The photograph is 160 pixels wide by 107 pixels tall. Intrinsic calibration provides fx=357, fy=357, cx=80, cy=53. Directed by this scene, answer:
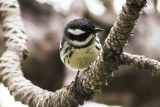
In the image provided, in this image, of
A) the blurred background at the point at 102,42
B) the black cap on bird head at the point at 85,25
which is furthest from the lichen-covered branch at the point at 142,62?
the blurred background at the point at 102,42

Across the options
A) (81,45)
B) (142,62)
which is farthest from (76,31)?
(142,62)

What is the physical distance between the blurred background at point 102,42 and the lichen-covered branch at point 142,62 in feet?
5.95

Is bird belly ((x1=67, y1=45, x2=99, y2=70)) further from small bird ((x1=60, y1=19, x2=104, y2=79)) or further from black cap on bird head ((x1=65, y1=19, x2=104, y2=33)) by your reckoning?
black cap on bird head ((x1=65, y1=19, x2=104, y2=33))

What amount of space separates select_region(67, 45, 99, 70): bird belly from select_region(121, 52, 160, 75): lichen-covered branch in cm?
70

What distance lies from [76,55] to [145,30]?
1481 millimetres

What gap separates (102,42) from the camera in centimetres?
360

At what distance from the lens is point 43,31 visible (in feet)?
12.5

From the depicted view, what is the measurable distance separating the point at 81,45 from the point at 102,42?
1201 mm

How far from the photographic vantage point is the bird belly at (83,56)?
2376 millimetres

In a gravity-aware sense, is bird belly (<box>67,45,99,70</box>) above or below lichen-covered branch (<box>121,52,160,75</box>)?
below

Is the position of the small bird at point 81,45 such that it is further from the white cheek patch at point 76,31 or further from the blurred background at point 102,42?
the blurred background at point 102,42

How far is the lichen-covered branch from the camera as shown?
5.28ft

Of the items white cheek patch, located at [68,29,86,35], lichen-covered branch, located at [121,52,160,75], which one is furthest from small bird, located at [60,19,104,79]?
lichen-covered branch, located at [121,52,160,75]

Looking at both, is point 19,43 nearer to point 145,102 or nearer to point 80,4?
point 80,4
